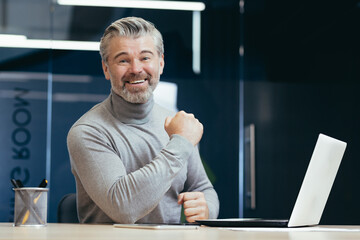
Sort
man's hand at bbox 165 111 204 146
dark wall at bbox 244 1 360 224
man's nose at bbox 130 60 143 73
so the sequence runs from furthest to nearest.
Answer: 1. dark wall at bbox 244 1 360 224
2. man's nose at bbox 130 60 143 73
3. man's hand at bbox 165 111 204 146

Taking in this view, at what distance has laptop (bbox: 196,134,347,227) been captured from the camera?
129cm

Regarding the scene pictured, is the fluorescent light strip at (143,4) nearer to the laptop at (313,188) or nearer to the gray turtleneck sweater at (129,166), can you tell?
the gray turtleneck sweater at (129,166)

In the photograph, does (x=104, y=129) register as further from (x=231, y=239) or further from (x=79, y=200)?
(x=231, y=239)

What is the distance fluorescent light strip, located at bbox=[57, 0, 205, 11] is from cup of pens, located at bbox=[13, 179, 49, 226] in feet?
9.42

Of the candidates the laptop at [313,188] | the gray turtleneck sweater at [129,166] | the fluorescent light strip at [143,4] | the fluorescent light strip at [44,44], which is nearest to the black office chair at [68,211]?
the gray turtleneck sweater at [129,166]

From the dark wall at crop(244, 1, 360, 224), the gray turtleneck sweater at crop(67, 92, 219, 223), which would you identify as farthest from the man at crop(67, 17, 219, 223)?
the dark wall at crop(244, 1, 360, 224)

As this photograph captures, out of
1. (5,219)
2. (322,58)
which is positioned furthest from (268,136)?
(5,219)

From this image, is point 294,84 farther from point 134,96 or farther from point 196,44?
point 134,96

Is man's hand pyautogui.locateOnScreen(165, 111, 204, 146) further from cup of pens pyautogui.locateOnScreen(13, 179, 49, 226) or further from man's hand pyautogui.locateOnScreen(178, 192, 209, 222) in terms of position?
cup of pens pyautogui.locateOnScreen(13, 179, 49, 226)

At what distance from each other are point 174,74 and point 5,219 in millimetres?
1646

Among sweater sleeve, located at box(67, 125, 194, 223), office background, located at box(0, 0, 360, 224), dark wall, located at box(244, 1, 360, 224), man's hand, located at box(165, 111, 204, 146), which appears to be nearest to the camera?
sweater sleeve, located at box(67, 125, 194, 223)

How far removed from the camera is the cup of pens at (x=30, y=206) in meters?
1.36

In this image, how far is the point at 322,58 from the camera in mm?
4102

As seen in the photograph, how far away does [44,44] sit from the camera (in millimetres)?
3973
